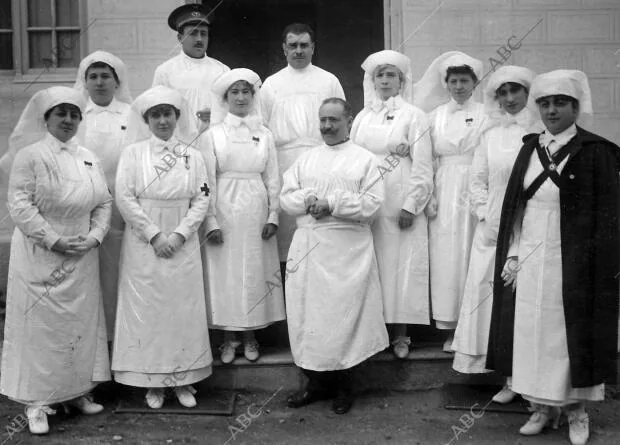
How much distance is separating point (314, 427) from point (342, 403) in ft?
1.05

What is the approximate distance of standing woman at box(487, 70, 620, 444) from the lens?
185 inches

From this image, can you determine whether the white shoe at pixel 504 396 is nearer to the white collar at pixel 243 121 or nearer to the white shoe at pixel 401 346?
the white shoe at pixel 401 346

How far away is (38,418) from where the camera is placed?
5102 mm

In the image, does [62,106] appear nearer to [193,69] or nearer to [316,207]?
[193,69]

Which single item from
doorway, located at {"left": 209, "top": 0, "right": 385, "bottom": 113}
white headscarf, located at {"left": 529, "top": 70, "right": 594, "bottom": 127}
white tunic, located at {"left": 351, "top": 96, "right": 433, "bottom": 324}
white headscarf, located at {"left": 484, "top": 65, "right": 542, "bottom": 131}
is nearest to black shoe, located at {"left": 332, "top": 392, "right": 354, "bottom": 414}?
white tunic, located at {"left": 351, "top": 96, "right": 433, "bottom": 324}

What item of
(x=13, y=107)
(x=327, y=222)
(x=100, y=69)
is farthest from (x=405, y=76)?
(x=13, y=107)

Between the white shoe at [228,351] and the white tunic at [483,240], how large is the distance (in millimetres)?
1565

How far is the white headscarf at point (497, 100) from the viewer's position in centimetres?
531

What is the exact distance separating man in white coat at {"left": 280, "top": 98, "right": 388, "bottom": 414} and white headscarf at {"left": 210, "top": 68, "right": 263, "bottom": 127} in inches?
23.2

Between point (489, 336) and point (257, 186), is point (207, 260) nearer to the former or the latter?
point (257, 186)

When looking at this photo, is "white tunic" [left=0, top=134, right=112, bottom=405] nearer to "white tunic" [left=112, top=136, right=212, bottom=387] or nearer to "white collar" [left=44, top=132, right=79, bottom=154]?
"white collar" [left=44, top=132, right=79, bottom=154]

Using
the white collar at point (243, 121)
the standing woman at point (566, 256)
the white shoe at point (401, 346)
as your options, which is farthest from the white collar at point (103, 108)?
the standing woman at point (566, 256)

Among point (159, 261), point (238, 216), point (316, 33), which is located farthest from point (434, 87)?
point (316, 33)

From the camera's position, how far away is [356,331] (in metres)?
5.40
